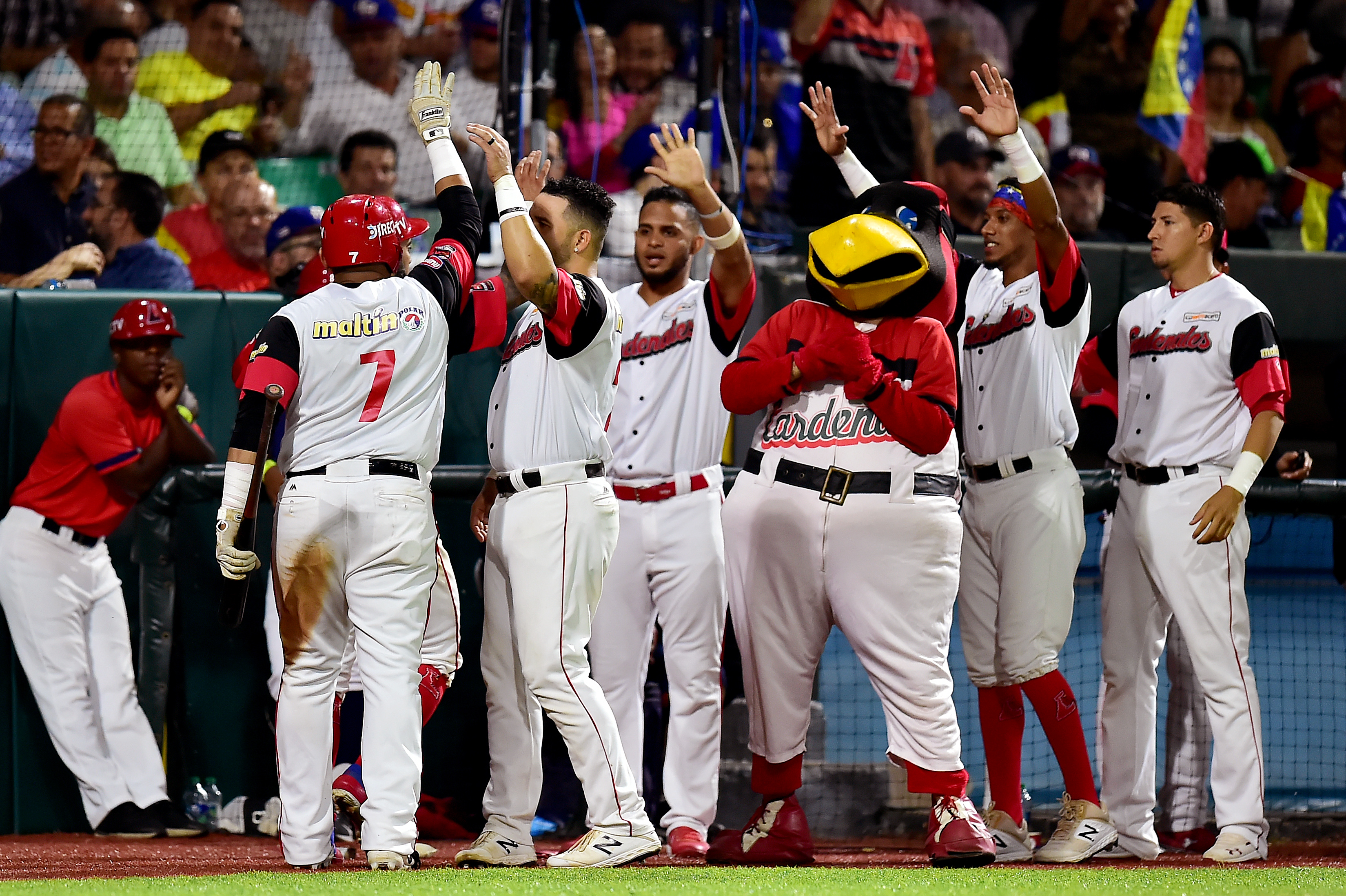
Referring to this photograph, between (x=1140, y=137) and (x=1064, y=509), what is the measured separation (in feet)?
15.2

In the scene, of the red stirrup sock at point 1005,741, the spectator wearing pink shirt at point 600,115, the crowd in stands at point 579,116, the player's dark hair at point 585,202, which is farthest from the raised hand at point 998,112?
the spectator wearing pink shirt at point 600,115

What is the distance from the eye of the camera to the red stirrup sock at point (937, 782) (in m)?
3.75

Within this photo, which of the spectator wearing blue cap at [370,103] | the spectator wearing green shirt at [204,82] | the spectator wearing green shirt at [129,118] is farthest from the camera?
the spectator wearing green shirt at [204,82]

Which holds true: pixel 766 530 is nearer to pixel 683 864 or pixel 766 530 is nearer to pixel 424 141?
pixel 683 864

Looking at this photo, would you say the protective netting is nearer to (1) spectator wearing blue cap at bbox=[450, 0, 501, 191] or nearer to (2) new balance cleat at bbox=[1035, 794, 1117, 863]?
(2) new balance cleat at bbox=[1035, 794, 1117, 863]

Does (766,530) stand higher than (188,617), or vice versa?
(766,530)

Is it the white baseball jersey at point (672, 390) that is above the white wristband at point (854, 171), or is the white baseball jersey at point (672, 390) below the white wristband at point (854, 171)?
below

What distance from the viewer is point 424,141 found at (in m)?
4.25

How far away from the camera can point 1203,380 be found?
4.60m

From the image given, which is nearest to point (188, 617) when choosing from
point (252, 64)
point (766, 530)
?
point (766, 530)

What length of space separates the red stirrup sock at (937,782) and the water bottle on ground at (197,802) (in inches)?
108

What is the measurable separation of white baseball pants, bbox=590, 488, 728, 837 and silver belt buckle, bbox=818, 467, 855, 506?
0.79 m

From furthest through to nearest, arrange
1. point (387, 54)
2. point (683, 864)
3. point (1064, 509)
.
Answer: point (387, 54) < point (1064, 509) < point (683, 864)

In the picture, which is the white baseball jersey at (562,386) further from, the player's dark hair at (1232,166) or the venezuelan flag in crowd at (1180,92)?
the venezuelan flag in crowd at (1180,92)
